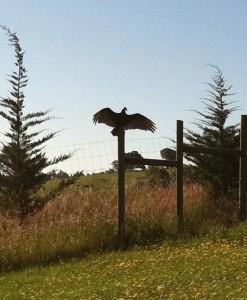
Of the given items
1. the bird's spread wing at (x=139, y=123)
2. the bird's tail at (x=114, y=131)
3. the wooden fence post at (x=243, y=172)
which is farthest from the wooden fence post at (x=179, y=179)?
the wooden fence post at (x=243, y=172)

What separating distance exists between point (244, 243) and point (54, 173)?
6.43 m

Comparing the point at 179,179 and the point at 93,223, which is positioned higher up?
the point at 179,179

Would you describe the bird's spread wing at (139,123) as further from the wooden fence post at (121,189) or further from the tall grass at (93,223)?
the tall grass at (93,223)

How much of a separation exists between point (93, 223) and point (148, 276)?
3.76 m

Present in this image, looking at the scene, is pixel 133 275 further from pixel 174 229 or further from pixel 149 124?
pixel 149 124

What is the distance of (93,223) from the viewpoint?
40.7 ft

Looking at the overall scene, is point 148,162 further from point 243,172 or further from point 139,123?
point 243,172

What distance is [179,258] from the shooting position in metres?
10.1

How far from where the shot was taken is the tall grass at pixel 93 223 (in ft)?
37.5

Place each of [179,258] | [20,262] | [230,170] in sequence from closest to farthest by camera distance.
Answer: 1. [179,258]
2. [20,262]
3. [230,170]

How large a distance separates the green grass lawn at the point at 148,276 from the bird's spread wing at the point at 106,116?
10.7ft

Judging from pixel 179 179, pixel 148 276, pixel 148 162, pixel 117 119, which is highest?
pixel 117 119

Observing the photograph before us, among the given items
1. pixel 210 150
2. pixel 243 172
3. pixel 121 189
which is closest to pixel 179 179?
pixel 210 150

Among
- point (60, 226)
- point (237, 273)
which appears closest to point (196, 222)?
point (60, 226)
